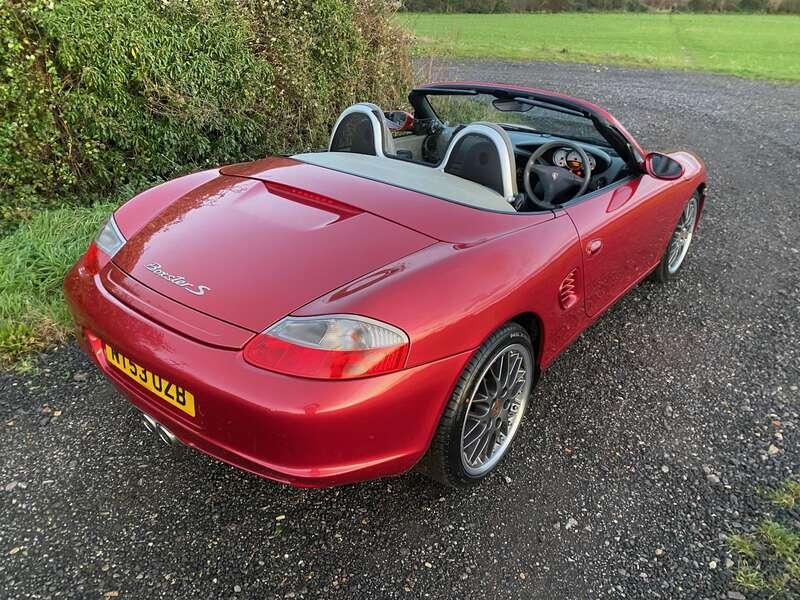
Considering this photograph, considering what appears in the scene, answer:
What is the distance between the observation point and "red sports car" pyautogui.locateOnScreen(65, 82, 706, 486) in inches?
69.8

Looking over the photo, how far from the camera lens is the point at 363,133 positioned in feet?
10.3

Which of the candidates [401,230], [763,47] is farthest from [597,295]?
[763,47]

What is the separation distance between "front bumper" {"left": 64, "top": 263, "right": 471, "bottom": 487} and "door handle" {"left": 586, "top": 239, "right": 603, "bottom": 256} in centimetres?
99

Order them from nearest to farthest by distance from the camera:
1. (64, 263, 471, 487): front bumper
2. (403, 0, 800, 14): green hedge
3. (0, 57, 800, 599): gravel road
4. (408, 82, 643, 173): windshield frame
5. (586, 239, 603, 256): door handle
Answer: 1. (64, 263, 471, 487): front bumper
2. (0, 57, 800, 599): gravel road
3. (586, 239, 603, 256): door handle
4. (408, 82, 643, 173): windshield frame
5. (403, 0, 800, 14): green hedge

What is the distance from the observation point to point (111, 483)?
2291mm

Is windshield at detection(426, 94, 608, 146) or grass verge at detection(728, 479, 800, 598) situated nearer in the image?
grass verge at detection(728, 479, 800, 598)

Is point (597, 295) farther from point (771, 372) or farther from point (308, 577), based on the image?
point (308, 577)

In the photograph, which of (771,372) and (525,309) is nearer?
(525,309)

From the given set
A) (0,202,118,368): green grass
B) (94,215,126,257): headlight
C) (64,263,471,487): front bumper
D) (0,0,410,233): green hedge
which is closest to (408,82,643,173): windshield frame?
(64,263,471,487): front bumper

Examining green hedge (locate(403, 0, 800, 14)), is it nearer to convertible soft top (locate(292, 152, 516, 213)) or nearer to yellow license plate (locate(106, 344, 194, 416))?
convertible soft top (locate(292, 152, 516, 213))

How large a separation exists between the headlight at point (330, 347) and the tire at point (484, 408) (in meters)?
0.35

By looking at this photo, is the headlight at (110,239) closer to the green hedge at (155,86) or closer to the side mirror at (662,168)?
the green hedge at (155,86)

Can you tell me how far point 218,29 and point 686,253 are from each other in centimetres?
411

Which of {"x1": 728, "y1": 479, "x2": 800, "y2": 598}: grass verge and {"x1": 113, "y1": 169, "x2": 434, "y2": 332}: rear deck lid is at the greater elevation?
{"x1": 113, "y1": 169, "x2": 434, "y2": 332}: rear deck lid
